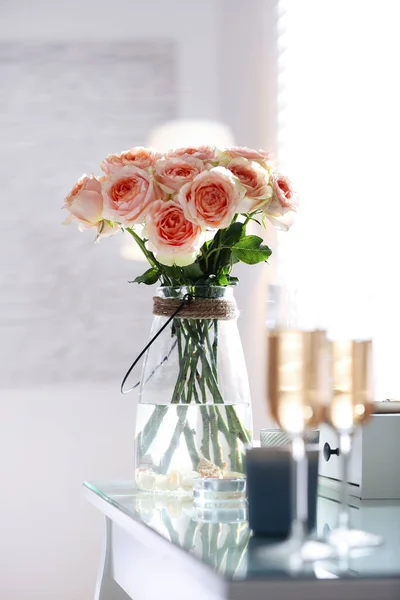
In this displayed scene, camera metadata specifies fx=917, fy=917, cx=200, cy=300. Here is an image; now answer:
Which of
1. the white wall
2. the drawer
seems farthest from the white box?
the white wall

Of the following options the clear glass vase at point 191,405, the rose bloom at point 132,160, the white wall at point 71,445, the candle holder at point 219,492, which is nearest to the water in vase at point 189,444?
the clear glass vase at point 191,405

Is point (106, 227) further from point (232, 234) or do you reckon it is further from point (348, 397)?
point (348, 397)

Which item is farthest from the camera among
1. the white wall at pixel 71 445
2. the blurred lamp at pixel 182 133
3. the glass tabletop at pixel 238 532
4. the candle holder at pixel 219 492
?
the blurred lamp at pixel 182 133

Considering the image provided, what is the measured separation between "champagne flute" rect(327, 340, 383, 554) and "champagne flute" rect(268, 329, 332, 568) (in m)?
0.01

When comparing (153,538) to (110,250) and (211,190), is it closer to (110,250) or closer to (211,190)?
(211,190)

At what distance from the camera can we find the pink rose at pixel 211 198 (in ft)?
4.06

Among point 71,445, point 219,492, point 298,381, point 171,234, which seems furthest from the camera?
point 71,445

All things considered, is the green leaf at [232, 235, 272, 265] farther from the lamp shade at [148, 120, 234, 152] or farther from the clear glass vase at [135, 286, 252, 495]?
the lamp shade at [148, 120, 234, 152]

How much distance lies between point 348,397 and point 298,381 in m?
0.05

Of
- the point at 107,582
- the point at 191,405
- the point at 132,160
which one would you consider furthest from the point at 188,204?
the point at 107,582

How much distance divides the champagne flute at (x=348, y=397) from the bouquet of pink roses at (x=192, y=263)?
1.30 ft

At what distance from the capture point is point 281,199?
1.34 metres

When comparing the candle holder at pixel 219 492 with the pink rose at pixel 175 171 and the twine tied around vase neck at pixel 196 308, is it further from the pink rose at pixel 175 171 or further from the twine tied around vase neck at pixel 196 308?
the pink rose at pixel 175 171

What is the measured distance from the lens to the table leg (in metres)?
1.33
